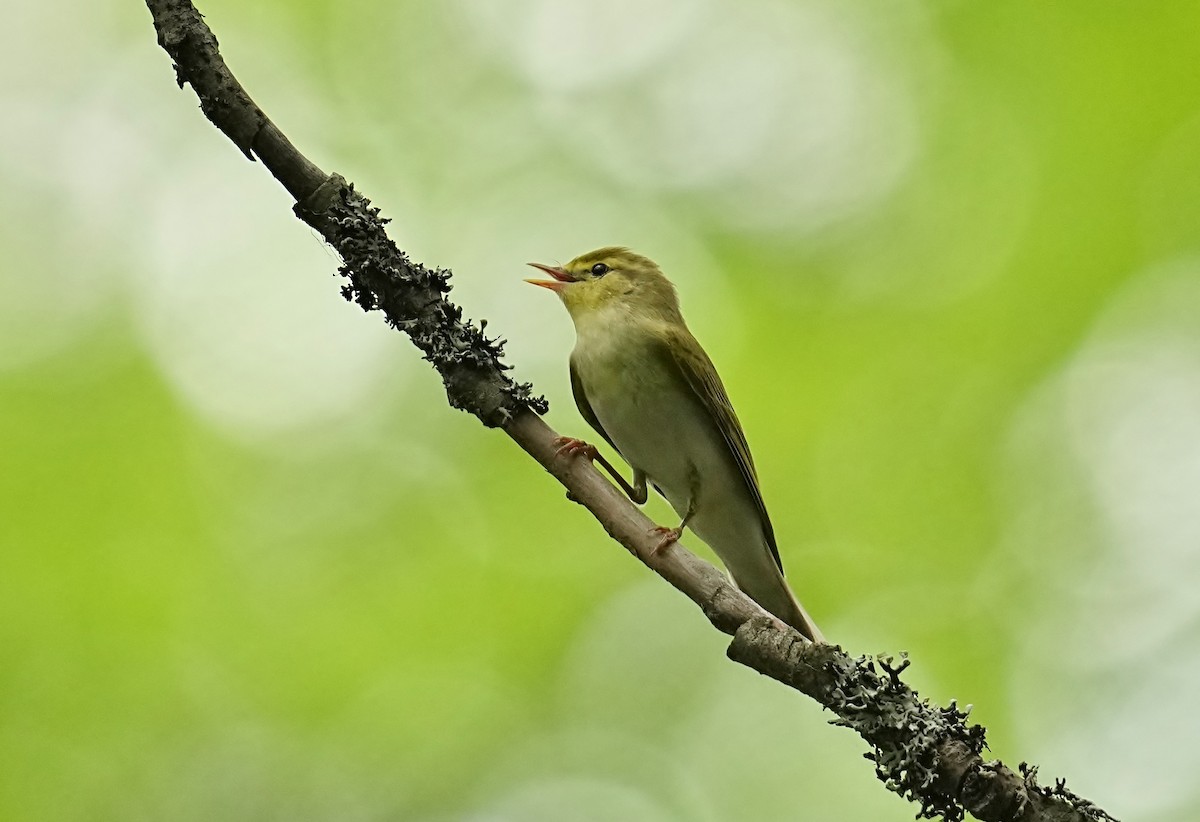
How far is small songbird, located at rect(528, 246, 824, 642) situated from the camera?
556 centimetres

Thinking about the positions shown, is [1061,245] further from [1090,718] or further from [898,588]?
[1090,718]

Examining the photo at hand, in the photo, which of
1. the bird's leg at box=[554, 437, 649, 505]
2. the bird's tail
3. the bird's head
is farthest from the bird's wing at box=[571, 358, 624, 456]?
the bird's tail

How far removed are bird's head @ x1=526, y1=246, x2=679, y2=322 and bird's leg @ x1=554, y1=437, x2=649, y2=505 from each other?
855 millimetres

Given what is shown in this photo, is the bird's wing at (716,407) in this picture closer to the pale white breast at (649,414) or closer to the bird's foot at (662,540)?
the pale white breast at (649,414)

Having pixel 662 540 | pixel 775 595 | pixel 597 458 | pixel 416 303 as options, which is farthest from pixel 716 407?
pixel 662 540

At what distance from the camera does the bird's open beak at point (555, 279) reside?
6246 millimetres

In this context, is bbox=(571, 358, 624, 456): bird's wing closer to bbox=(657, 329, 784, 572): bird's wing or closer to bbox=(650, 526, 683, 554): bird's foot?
bbox=(657, 329, 784, 572): bird's wing

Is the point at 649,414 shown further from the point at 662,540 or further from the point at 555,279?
the point at 662,540

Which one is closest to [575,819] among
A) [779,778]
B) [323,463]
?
[779,778]

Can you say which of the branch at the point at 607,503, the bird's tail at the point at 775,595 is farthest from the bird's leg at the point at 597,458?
the bird's tail at the point at 775,595

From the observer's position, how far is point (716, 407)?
561 centimetres

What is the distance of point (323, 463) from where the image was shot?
8.71m

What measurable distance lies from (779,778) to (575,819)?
1604mm

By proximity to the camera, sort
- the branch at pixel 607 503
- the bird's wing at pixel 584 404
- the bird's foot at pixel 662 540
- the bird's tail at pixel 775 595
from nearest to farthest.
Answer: the branch at pixel 607 503 < the bird's foot at pixel 662 540 < the bird's tail at pixel 775 595 < the bird's wing at pixel 584 404
